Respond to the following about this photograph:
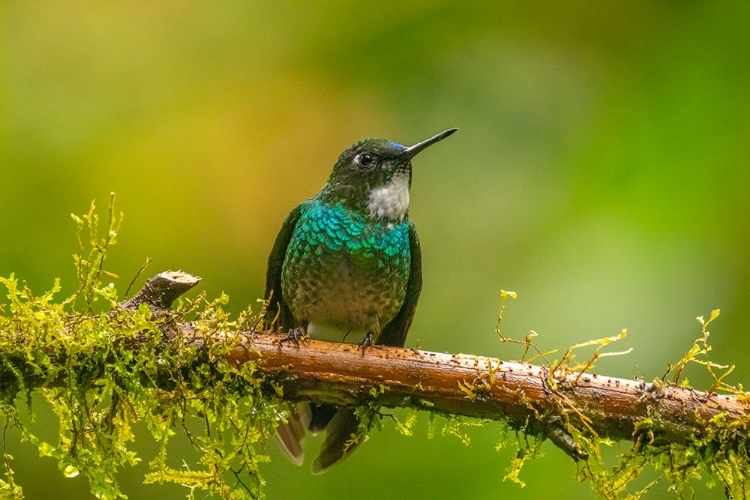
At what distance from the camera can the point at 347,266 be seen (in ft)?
11.7

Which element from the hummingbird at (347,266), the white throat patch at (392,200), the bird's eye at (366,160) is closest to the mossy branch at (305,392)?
the hummingbird at (347,266)

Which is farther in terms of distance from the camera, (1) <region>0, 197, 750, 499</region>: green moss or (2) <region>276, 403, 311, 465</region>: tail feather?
(2) <region>276, 403, 311, 465</region>: tail feather

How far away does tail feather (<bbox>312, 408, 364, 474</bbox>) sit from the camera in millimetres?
3422

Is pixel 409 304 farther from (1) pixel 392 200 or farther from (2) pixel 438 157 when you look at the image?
(2) pixel 438 157

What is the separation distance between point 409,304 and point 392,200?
479 millimetres

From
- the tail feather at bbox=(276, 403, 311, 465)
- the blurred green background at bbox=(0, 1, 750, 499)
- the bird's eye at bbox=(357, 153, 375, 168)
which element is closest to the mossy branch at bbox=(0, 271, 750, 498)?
the blurred green background at bbox=(0, 1, 750, 499)

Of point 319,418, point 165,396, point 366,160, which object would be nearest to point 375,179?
point 366,160

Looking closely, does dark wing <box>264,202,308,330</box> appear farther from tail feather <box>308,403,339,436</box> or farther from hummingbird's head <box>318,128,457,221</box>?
tail feather <box>308,403,339,436</box>

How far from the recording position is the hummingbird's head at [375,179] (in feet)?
12.2

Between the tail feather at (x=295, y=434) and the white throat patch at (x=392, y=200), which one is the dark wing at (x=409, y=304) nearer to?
the white throat patch at (x=392, y=200)

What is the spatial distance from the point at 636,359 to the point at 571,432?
884 mm

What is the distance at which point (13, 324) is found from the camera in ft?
7.84

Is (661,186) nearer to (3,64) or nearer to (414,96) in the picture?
(414,96)

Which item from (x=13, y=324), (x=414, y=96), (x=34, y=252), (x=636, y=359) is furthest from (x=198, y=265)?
(x=636, y=359)
